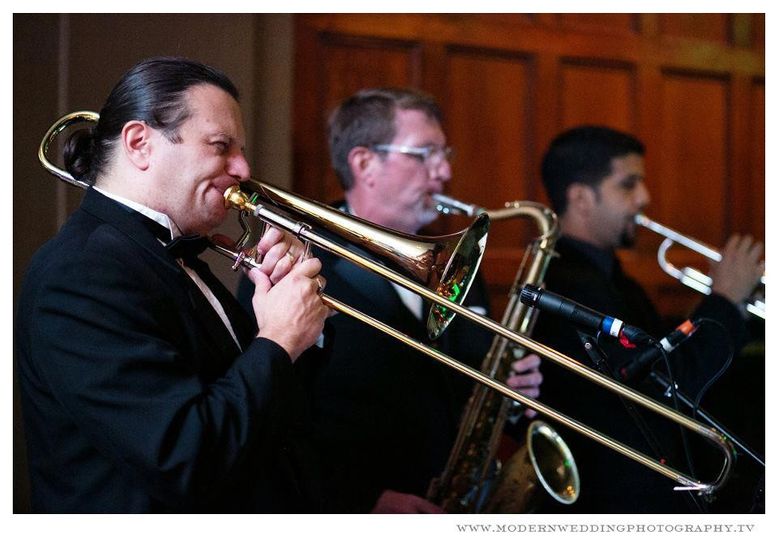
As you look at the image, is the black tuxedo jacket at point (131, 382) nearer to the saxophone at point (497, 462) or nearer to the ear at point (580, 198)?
the saxophone at point (497, 462)

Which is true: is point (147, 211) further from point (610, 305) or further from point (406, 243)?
point (610, 305)

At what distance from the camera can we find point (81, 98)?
2805 mm

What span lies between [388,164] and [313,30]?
930 millimetres

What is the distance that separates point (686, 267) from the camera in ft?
13.9

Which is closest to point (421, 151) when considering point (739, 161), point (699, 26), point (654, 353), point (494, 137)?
point (494, 137)

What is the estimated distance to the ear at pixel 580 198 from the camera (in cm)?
351

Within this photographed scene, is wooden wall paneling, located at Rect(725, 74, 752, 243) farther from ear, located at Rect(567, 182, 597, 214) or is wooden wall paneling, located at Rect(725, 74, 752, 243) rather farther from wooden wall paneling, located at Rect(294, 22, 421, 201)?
wooden wall paneling, located at Rect(294, 22, 421, 201)

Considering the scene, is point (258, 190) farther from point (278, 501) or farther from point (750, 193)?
point (750, 193)

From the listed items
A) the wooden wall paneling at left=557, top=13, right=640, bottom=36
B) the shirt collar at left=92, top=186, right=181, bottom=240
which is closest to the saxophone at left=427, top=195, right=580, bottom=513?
the shirt collar at left=92, top=186, right=181, bottom=240

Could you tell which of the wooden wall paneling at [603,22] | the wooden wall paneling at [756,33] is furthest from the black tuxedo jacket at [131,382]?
the wooden wall paneling at [756,33]

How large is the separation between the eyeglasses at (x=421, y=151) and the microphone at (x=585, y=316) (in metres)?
1.12

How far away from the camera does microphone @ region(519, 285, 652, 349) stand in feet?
6.07

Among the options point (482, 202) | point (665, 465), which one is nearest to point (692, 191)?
point (482, 202)

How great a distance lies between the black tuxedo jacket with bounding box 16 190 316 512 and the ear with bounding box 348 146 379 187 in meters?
1.23
